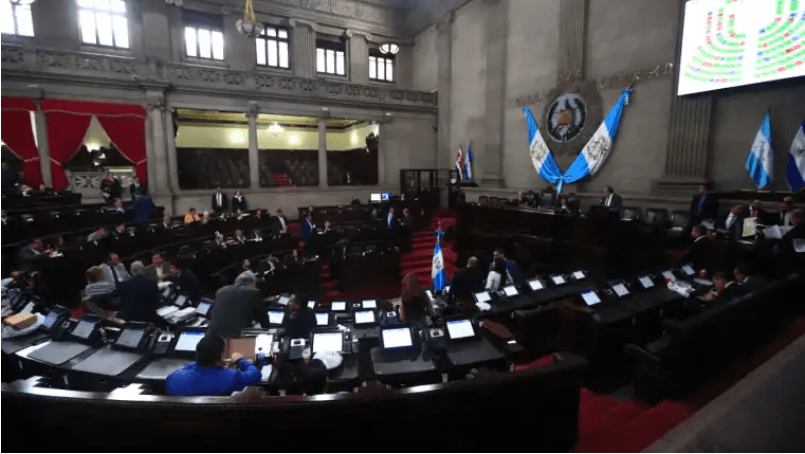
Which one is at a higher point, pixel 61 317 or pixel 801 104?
pixel 801 104

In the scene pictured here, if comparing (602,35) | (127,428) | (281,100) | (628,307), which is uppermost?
(602,35)

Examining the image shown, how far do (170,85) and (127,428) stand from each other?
1336 centimetres

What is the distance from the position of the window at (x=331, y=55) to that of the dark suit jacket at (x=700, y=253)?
14777mm

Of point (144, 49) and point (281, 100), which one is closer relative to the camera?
point (144, 49)

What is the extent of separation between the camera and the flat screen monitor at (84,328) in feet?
12.7

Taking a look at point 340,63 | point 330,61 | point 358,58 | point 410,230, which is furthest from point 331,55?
point 410,230

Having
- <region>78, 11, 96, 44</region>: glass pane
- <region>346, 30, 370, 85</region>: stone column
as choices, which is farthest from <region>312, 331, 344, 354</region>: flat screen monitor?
<region>346, 30, 370, 85</region>: stone column

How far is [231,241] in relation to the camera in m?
9.04

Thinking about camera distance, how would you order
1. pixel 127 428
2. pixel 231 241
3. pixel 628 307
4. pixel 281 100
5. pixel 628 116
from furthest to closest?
pixel 281 100, pixel 628 116, pixel 231 241, pixel 628 307, pixel 127 428

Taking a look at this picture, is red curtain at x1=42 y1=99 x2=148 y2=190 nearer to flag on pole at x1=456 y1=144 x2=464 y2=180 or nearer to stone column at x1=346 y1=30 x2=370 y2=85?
stone column at x1=346 y1=30 x2=370 y2=85

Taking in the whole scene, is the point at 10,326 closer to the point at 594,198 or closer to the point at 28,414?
the point at 28,414

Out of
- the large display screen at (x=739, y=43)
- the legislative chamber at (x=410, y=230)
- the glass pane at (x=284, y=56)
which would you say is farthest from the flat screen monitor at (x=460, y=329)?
the glass pane at (x=284, y=56)

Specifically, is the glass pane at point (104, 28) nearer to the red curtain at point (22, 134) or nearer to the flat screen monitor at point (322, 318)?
the red curtain at point (22, 134)

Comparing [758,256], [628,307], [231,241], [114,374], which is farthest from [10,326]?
[758,256]
